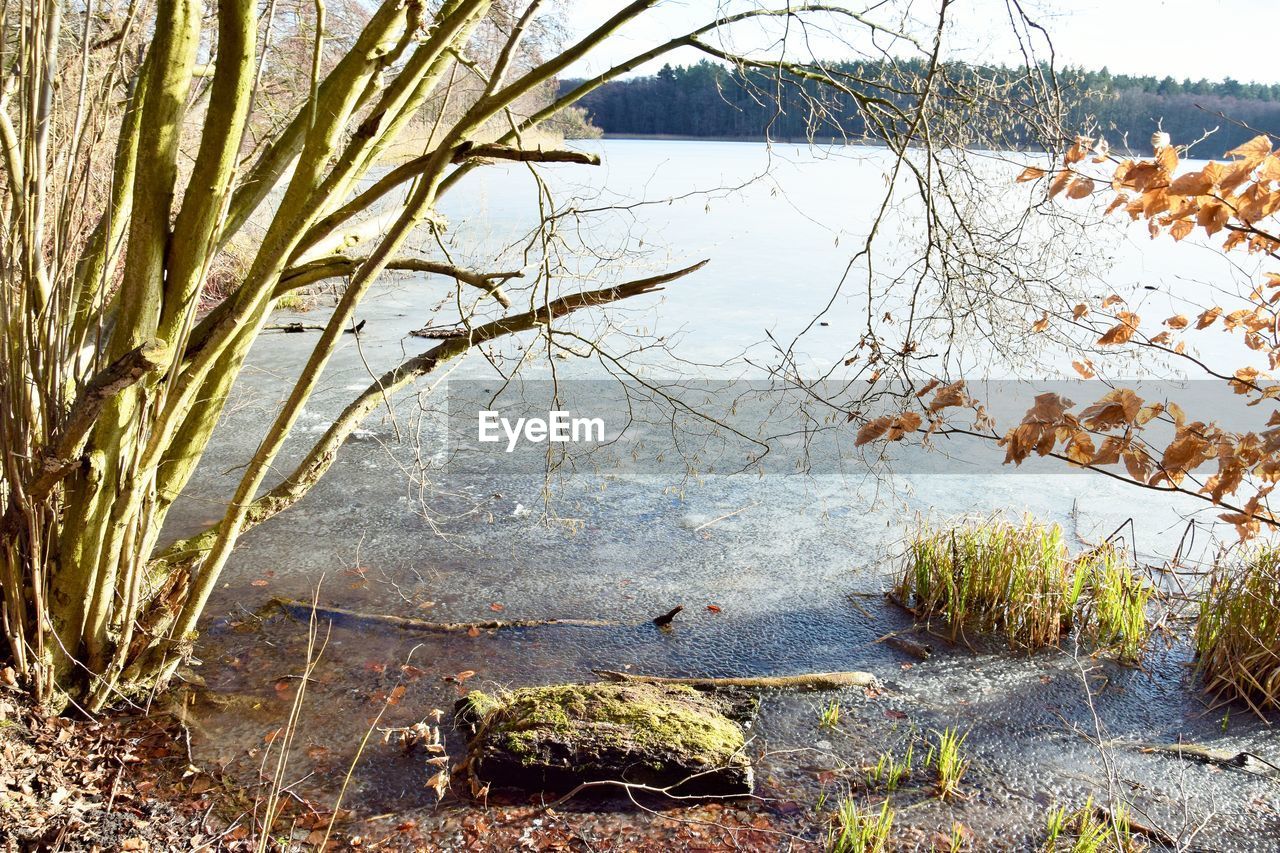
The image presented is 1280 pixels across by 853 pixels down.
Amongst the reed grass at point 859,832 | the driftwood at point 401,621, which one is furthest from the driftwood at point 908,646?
the reed grass at point 859,832

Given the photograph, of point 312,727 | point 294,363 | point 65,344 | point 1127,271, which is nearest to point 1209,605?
point 312,727

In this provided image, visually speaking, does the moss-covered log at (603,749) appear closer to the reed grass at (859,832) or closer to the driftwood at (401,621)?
the reed grass at (859,832)

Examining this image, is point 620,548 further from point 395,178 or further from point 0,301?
point 0,301

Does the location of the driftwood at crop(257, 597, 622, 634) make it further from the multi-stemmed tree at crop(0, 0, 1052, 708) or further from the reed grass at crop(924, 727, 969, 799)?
the reed grass at crop(924, 727, 969, 799)

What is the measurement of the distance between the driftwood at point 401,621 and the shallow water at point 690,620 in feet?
0.19

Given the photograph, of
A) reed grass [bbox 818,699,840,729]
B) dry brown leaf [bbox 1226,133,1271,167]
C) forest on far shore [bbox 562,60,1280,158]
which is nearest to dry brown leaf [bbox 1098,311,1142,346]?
forest on far shore [bbox 562,60,1280,158]

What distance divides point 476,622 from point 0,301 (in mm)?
2282

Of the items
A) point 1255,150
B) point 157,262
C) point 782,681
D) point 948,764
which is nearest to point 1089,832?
point 948,764

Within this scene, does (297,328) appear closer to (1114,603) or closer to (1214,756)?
(1114,603)

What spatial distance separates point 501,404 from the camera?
789cm

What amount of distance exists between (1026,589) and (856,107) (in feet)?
7.65

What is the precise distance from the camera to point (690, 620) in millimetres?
4480

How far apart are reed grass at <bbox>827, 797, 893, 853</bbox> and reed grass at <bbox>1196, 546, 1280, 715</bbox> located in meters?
1.97

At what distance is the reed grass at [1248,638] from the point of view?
397 cm
